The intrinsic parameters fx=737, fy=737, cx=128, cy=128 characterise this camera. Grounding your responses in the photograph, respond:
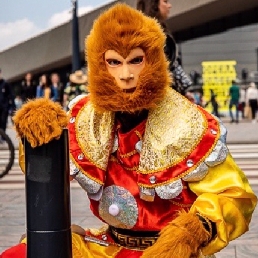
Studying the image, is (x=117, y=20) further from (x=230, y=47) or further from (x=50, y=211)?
(x=230, y=47)

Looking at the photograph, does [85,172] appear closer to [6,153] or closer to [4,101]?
[6,153]

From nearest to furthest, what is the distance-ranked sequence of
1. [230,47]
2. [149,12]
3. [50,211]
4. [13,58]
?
[50,211], [149,12], [230,47], [13,58]

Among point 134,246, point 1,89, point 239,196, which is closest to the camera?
point 239,196

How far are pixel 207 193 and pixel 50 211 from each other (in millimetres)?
589

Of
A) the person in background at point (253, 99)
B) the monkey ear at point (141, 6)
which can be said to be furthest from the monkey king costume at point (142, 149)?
the person in background at point (253, 99)

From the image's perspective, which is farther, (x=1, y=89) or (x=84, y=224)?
(x=1, y=89)

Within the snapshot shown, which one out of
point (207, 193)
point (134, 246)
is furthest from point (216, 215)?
point (134, 246)

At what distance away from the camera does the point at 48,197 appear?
2428 mm

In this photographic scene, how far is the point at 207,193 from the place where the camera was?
8.73 feet

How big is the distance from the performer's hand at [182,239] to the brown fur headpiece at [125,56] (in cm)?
47

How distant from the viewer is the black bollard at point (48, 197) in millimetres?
2420

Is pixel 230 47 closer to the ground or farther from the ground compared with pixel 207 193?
farther from the ground

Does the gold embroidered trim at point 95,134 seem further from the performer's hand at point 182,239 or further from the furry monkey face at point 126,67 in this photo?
the performer's hand at point 182,239

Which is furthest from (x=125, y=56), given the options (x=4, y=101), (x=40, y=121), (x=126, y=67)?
(x=4, y=101)
